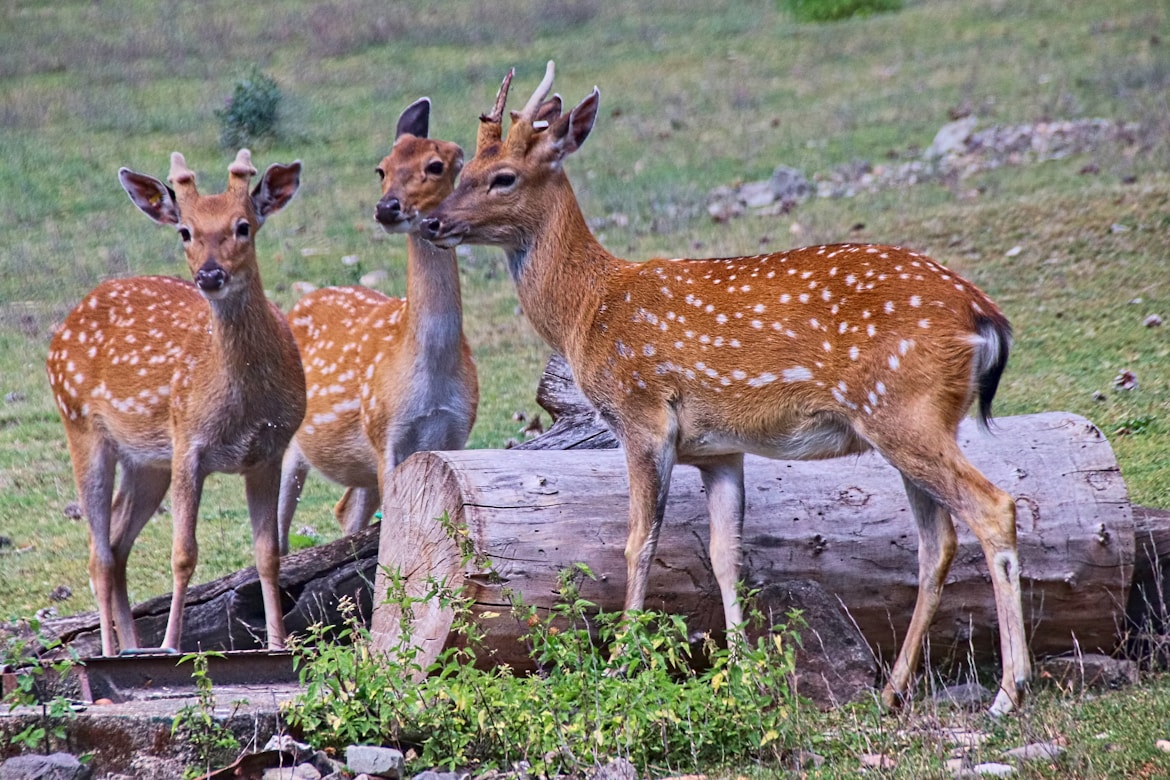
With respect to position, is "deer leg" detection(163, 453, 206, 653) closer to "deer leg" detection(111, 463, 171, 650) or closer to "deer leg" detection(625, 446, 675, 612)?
"deer leg" detection(111, 463, 171, 650)

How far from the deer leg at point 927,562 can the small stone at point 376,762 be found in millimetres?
2042

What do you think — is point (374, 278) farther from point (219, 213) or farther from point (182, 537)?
point (182, 537)

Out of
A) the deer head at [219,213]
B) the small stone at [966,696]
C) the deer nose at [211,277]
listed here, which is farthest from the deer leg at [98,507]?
the small stone at [966,696]

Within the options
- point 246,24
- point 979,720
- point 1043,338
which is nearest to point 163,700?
point 979,720

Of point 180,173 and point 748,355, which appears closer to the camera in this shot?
point 748,355

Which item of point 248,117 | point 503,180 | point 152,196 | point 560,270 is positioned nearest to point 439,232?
point 503,180

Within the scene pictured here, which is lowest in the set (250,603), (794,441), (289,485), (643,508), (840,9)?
(289,485)

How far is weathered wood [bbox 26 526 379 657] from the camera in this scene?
754 cm

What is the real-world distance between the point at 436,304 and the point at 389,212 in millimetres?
652

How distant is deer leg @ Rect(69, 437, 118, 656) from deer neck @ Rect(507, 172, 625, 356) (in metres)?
2.62

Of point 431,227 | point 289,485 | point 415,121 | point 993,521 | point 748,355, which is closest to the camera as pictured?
point 993,521

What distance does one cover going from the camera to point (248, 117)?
61.4 ft

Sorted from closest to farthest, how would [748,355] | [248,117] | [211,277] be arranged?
1. [748,355]
2. [211,277]
3. [248,117]

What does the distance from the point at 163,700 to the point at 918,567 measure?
2.95 metres
